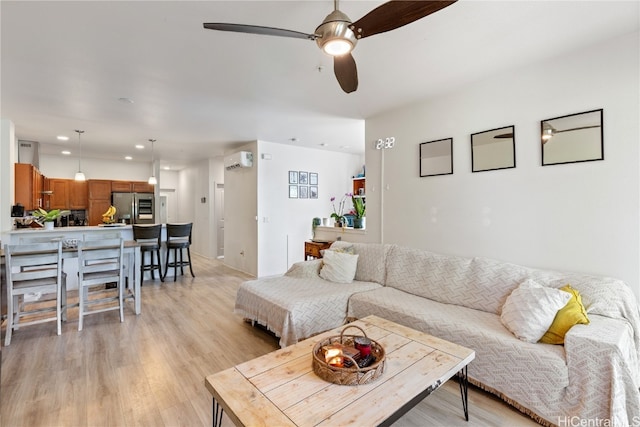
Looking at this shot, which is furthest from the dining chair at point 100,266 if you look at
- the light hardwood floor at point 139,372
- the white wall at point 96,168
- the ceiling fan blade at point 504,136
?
the white wall at point 96,168

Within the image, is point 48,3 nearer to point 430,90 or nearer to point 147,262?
point 430,90

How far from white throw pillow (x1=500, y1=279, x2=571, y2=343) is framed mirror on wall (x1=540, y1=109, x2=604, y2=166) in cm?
113

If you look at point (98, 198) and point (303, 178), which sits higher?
point (303, 178)

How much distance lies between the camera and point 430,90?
→ 3162 mm

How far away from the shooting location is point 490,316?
2416 millimetres

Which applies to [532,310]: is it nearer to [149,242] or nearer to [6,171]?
[149,242]

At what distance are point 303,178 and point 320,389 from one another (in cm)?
496

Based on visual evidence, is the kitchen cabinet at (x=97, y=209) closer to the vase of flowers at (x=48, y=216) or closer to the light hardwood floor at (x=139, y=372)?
the vase of flowers at (x=48, y=216)

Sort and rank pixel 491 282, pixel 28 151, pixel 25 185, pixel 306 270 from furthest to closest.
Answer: pixel 28 151 < pixel 25 185 < pixel 306 270 < pixel 491 282

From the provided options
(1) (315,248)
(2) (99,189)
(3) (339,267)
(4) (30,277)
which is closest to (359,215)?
(1) (315,248)

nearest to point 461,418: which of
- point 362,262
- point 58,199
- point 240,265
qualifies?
point 362,262

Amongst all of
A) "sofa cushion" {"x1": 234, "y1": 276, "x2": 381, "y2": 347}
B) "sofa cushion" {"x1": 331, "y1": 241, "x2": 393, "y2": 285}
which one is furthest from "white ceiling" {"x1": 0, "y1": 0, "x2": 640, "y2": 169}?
"sofa cushion" {"x1": 234, "y1": 276, "x2": 381, "y2": 347}

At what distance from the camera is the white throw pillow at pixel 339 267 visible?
3439 mm

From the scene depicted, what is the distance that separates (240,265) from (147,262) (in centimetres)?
170
